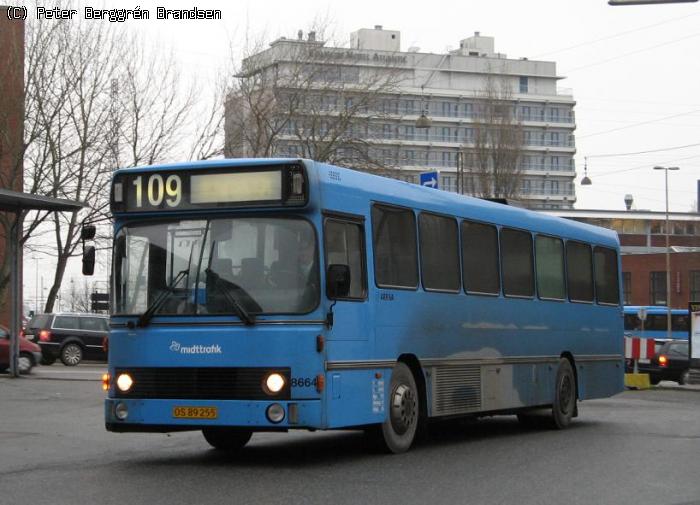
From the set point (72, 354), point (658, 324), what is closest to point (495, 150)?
point (658, 324)

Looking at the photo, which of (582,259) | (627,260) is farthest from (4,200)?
(627,260)

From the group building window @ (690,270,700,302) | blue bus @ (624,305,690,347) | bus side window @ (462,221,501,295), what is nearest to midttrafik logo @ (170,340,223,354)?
bus side window @ (462,221,501,295)

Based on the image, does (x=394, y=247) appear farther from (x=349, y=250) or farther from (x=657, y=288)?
(x=657, y=288)

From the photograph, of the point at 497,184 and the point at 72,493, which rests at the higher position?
the point at 497,184

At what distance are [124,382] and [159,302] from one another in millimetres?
832

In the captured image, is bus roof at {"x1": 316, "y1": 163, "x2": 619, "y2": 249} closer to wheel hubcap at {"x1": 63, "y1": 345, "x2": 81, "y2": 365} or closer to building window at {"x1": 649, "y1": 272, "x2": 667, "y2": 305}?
wheel hubcap at {"x1": 63, "y1": 345, "x2": 81, "y2": 365}

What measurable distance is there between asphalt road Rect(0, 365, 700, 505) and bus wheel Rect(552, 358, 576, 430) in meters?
0.26

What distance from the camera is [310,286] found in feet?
40.4

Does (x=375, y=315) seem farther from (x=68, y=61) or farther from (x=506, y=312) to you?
(x=68, y=61)

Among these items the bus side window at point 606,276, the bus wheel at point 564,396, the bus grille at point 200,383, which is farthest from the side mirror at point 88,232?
the bus side window at point 606,276

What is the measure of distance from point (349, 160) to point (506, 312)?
3315 cm

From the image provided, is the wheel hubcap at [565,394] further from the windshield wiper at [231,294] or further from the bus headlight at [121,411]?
the bus headlight at [121,411]

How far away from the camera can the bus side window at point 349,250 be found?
12.7 meters

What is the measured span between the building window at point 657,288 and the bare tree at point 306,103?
53.6 metres
